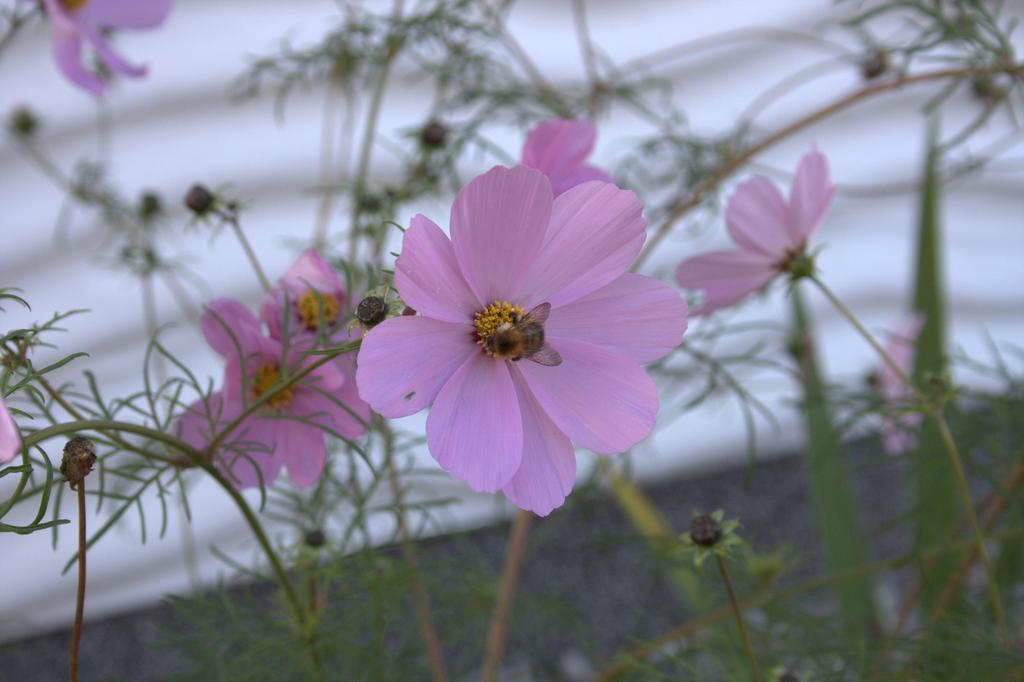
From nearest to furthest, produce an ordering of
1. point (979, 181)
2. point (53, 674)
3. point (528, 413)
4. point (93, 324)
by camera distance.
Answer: point (528, 413) → point (53, 674) → point (93, 324) → point (979, 181)

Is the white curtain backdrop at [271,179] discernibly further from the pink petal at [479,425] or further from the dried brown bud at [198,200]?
the pink petal at [479,425]

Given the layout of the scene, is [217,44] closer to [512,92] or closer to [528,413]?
[512,92]

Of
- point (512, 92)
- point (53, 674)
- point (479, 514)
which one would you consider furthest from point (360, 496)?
point (479, 514)

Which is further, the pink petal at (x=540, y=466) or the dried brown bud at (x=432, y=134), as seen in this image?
the dried brown bud at (x=432, y=134)

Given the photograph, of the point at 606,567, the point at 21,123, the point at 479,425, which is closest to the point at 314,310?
the point at 479,425

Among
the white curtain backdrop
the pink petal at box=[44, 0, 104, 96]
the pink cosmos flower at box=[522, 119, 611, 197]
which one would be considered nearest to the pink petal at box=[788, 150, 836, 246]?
the pink cosmos flower at box=[522, 119, 611, 197]

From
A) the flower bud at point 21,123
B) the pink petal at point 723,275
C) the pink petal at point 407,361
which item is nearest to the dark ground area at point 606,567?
the flower bud at point 21,123

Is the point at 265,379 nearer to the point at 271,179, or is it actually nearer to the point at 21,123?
the point at 21,123
